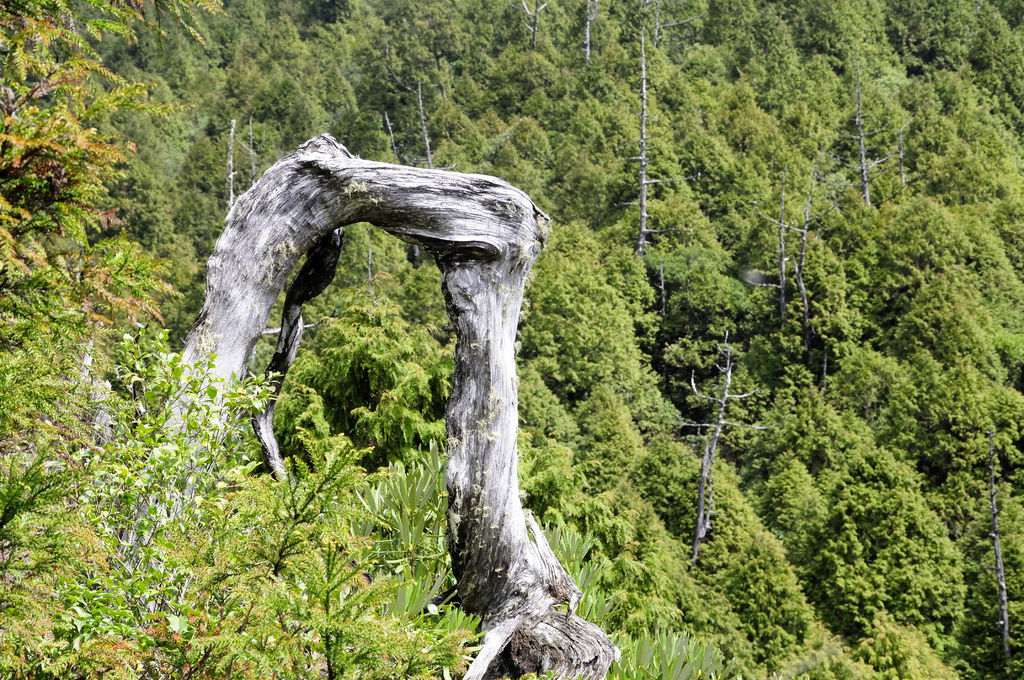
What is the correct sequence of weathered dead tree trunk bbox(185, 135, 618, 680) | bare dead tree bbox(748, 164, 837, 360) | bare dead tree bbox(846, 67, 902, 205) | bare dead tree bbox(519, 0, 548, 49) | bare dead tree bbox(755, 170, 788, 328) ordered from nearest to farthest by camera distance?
weathered dead tree trunk bbox(185, 135, 618, 680) → bare dead tree bbox(748, 164, 837, 360) → bare dead tree bbox(755, 170, 788, 328) → bare dead tree bbox(846, 67, 902, 205) → bare dead tree bbox(519, 0, 548, 49)

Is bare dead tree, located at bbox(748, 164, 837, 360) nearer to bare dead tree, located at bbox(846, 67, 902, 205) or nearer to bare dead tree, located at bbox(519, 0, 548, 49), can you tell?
bare dead tree, located at bbox(846, 67, 902, 205)

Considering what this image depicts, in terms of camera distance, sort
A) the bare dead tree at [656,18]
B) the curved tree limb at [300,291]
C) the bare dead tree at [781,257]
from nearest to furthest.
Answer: the curved tree limb at [300,291] < the bare dead tree at [781,257] < the bare dead tree at [656,18]

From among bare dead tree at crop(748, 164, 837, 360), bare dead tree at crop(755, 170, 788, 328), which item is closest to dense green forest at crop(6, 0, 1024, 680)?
bare dead tree at crop(748, 164, 837, 360)

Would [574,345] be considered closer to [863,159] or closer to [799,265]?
[799,265]

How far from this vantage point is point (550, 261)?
958 inches

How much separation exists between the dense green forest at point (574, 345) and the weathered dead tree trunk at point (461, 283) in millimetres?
207

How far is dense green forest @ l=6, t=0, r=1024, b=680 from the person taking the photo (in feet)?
6.63

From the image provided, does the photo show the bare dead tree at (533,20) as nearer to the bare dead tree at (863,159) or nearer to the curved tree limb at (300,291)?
the bare dead tree at (863,159)

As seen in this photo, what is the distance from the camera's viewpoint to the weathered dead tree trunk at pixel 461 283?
268cm

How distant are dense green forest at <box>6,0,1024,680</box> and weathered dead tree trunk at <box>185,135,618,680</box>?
0.21 meters

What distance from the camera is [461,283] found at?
9.12 ft

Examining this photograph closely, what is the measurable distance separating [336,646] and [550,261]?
2282 centimetres

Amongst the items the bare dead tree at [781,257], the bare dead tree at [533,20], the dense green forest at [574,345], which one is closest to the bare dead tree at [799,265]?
the bare dead tree at [781,257]

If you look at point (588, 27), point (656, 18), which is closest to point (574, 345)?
point (588, 27)
